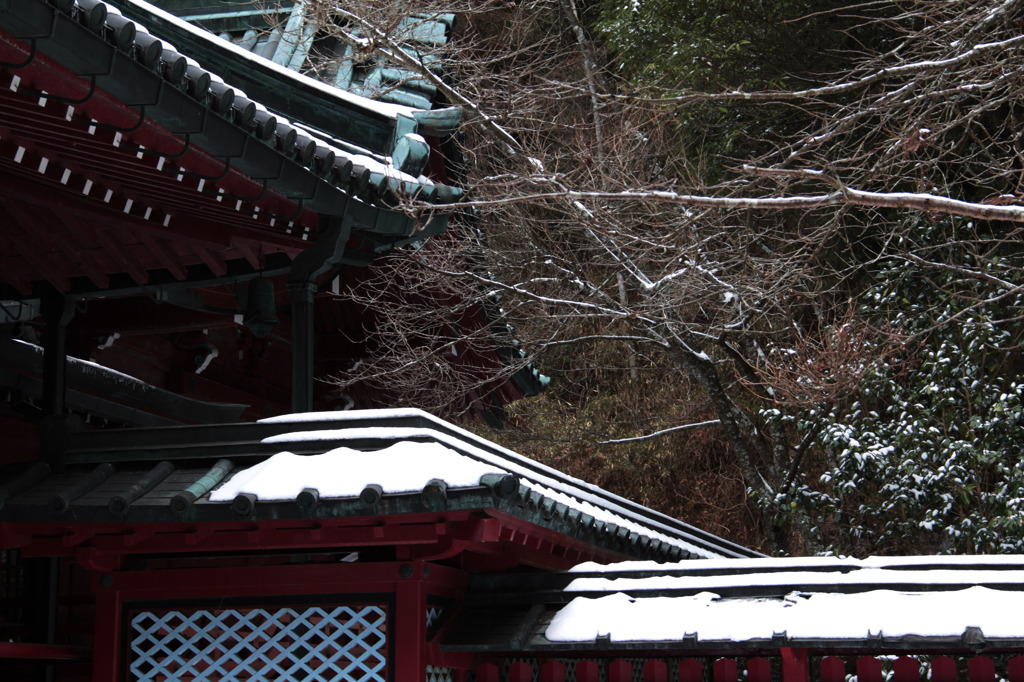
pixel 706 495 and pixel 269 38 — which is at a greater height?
pixel 269 38

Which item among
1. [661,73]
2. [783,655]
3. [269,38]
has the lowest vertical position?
A: [783,655]

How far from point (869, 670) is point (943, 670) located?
0.35 meters

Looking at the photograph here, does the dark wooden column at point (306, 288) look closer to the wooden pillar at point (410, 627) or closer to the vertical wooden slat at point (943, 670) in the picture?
the wooden pillar at point (410, 627)

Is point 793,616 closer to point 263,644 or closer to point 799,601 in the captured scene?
point 799,601

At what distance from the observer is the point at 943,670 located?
16.3 feet

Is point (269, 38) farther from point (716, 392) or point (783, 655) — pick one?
point (783, 655)

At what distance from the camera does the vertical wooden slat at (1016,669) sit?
15.8 feet

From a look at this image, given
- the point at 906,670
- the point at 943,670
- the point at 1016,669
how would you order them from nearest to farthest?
the point at 1016,669, the point at 943,670, the point at 906,670

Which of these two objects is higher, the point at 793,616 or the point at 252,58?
the point at 252,58

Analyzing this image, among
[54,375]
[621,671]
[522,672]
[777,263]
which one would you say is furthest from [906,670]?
[777,263]

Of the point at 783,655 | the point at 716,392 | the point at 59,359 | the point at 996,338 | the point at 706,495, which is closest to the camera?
the point at 783,655

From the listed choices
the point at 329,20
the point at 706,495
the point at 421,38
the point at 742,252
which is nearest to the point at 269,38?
the point at 329,20

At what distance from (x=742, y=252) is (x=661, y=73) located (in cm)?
417

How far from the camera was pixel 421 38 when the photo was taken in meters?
11.8
